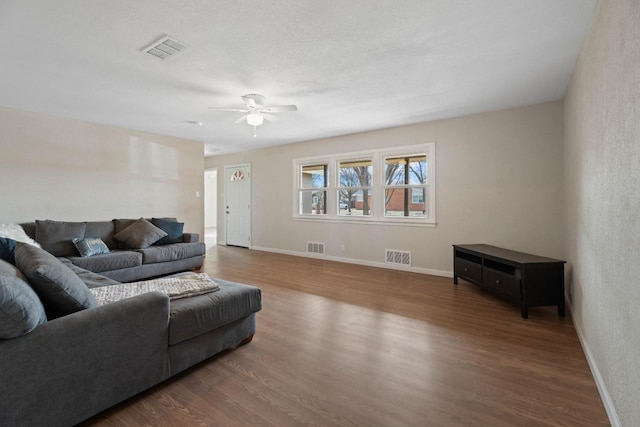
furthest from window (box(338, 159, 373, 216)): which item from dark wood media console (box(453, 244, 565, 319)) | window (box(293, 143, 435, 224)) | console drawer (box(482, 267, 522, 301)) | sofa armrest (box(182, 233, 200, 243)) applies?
sofa armrest (box(182, 233, 200, 243))

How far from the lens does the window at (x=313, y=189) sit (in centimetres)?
626

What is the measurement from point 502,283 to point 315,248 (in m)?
3.66

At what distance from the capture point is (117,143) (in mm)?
5254

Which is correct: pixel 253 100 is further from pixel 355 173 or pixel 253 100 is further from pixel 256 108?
pixel 355 173

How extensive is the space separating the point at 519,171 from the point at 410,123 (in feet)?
5.83

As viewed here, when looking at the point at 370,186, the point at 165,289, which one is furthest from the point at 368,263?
the point at 165,289

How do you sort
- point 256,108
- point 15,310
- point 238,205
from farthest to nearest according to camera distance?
point 238,205, point 256,108, point 15,310

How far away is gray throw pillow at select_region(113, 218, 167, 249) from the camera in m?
4.55

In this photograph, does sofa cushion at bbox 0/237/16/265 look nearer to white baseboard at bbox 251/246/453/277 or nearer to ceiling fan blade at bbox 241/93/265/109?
ceiling fan blade at bbox 241/93/265/109

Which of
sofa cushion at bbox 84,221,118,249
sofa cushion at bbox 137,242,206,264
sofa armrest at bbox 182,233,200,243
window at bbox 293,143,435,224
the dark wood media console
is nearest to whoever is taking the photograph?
the dark wood media console

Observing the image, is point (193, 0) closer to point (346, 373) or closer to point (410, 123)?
Result: point (346, 373)

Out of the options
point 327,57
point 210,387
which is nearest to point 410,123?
point 327,57

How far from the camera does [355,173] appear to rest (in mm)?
5797

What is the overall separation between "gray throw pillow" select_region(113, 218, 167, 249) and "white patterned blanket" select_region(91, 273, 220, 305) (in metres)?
2.47
